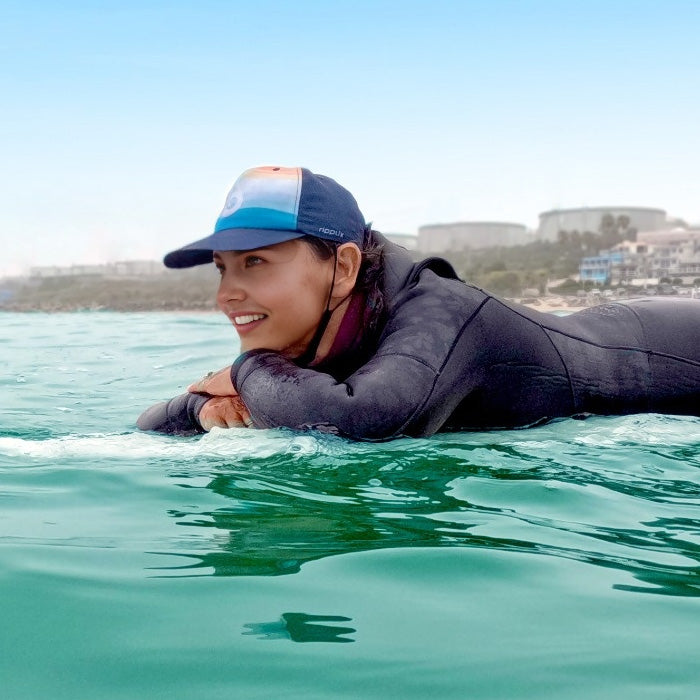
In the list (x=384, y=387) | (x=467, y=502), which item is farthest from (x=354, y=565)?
(x=384, y=387)

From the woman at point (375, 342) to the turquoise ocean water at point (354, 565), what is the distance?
130 millimetres

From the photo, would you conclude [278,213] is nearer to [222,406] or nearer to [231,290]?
[231,290]

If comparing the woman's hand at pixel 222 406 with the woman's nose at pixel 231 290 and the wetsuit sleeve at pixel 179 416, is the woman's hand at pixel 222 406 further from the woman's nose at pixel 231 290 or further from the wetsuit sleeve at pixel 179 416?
the woman's nose at pixel 231 290

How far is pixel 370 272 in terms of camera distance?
12.9 ft

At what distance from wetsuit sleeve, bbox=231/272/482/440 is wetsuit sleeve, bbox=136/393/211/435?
1.68ft

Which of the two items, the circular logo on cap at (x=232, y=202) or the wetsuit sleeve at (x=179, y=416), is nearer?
the circular logo on cap at (x=232, y=202)

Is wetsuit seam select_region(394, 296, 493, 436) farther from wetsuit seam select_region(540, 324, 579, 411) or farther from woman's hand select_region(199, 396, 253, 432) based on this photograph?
woman's hand select_region(199, 396, 253, 432)

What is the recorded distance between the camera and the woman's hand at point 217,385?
4121 millimetres

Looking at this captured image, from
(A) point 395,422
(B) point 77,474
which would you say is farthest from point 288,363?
(B) point 77,474

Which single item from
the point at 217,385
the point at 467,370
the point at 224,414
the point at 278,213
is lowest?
the point at 224,414

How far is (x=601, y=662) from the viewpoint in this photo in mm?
1800

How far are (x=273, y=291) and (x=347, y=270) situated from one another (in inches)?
12.5

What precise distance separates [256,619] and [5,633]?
49cm

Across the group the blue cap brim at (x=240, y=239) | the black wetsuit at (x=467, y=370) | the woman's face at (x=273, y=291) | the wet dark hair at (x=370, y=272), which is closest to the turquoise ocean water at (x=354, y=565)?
the black wetsuit at (x=467, y=370)
